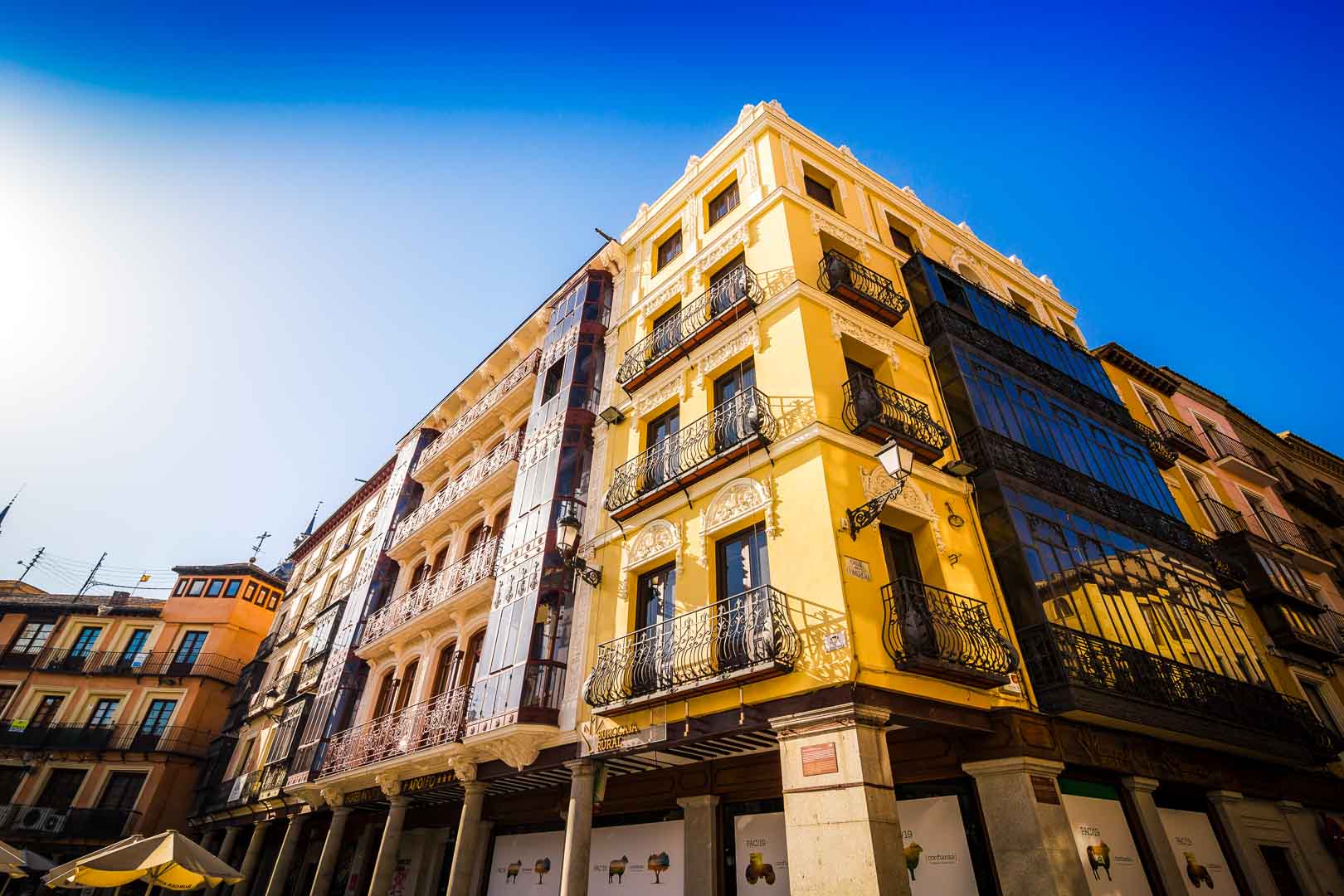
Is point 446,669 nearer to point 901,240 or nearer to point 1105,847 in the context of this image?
point 1105,847

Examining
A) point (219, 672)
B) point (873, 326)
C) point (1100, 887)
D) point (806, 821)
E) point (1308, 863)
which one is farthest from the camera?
point (219, 672)

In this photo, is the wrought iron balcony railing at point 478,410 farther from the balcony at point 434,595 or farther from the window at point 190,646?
the window at point 190,646

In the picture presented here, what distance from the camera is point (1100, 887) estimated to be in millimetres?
8617

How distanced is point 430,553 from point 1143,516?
61.6 ft

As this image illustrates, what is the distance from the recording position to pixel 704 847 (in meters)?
10.3

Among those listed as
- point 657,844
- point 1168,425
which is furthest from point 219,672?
point 1168,425

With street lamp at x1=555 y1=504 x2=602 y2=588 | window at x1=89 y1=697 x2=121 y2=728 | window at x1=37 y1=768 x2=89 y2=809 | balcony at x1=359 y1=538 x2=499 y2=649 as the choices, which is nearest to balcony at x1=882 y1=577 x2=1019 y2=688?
street lamp at x1=555 y1=504 x2=602 y2=588

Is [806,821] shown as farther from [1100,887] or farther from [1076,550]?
[1076,550]

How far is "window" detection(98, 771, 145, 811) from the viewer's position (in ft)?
89.6

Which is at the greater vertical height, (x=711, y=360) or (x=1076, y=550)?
(x=711, y=360)

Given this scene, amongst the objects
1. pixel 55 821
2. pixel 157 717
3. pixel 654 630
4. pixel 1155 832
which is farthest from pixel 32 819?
pixel 1155 832

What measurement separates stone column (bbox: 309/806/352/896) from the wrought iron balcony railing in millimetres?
10984

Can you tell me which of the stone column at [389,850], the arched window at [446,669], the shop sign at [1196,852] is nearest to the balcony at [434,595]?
the arched window at [446,669]

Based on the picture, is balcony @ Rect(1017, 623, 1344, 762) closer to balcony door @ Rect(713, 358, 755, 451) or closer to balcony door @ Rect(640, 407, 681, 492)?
balcony door @ Rect(713, 358, 755, 451)
